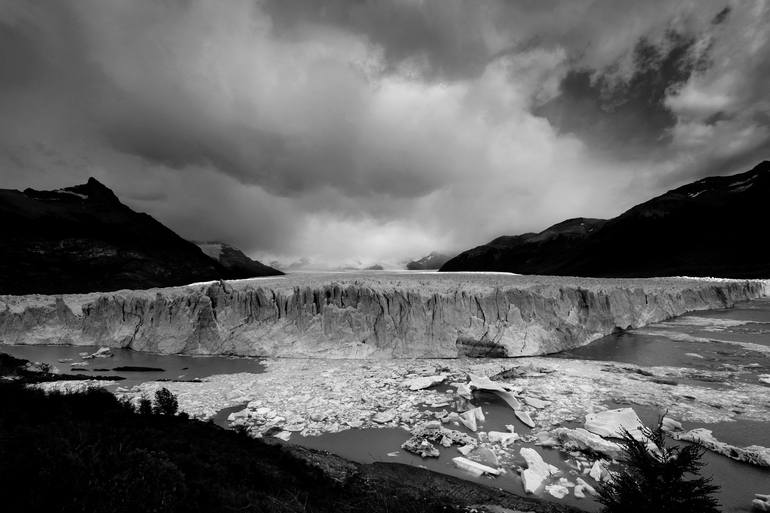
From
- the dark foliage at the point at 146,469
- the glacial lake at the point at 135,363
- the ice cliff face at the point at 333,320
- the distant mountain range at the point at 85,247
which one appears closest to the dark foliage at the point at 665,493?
the dark foliage at the point at 146,469

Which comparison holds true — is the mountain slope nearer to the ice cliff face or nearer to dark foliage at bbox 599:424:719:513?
the ice cliff face

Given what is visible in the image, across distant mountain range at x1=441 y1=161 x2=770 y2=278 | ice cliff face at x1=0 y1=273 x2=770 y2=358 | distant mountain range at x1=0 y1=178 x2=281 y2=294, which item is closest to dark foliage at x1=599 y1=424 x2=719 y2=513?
ice cliff face at x1=0 y1=273 x2=770 y2=358

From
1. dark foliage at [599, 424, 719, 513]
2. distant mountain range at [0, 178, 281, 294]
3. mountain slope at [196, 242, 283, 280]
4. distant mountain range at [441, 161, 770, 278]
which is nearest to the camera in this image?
dark foliage at [599, 424, 719, 513]

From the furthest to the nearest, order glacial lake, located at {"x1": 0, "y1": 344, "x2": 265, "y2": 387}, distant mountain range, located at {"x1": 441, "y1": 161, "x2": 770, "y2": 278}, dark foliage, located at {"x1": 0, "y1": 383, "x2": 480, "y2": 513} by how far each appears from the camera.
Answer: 1. distant mountain range, located at {"x1": 441, "y1": 161, "x2": 770, "y2": 278}
2. glacial lake, located at {"x1": 0, "y1": 344, "x2": 265, "y2": 387}
3. dark foliage, located at {"x1": 0, "y1": 383, "x2": 480, "y2": 513}

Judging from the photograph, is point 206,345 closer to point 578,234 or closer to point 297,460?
point 297,460

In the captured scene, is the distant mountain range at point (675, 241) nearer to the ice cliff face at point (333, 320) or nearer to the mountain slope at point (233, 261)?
the ice cliff face at point (333, 320)

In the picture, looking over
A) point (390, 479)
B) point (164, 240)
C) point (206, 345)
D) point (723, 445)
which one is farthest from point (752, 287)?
point (164, 240)
